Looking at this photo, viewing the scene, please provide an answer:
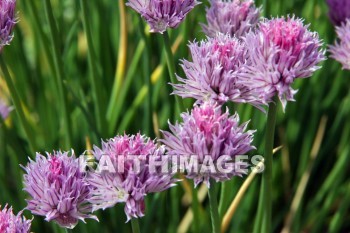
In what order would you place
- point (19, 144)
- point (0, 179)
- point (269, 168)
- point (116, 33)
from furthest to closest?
Result: point (116, 33) < point (0, 179) < point (19, 144) < point (269, 168)

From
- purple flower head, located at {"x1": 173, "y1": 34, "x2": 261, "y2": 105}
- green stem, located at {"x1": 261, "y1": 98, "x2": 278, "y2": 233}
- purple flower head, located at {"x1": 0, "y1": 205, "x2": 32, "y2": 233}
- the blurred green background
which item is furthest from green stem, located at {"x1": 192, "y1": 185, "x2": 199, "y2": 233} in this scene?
purple flower head, located at {"x1": 0, "y1": 205, "x2": 32, "y2": 233}

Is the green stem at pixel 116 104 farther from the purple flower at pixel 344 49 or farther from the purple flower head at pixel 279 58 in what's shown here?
the purple flower head at pixel 279 58

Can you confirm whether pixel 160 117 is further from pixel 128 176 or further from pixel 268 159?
pixel 128 176

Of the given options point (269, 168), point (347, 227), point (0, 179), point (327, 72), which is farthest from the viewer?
point (347, 227)

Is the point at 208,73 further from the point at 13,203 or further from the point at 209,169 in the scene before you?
the point at 13,203

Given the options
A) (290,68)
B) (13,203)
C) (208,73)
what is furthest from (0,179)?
(290,68)

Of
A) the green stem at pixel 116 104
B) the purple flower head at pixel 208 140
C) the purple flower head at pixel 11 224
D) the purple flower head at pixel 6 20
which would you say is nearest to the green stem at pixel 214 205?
the purple flower head at pixel 208 140
